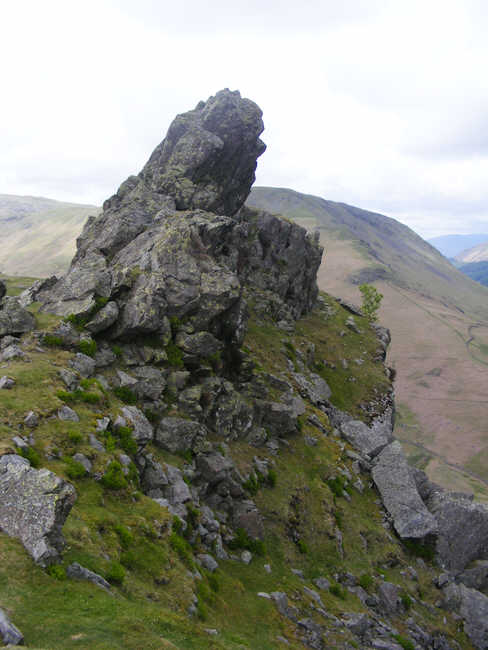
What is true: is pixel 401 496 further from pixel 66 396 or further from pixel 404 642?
pixel 66 396

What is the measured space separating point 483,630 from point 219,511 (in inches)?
1002

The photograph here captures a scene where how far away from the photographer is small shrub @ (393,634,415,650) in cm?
2884

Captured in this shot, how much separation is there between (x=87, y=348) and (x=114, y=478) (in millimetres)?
13372

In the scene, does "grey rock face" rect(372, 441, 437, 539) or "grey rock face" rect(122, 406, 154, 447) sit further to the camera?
"grey rock face" rect(372, 441, 437, 539)

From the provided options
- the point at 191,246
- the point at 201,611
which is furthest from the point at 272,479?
the point at 191,246

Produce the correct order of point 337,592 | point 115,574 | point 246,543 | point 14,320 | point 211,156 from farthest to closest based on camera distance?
point 211,156 → point 14,320 → point 337,592 → point 246,543 → point 115,574

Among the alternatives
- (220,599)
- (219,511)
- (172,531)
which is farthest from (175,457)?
(220,599)

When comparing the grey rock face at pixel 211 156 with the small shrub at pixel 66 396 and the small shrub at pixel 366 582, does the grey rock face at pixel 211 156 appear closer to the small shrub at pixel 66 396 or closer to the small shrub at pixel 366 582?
the small shrub at pixel 66 396

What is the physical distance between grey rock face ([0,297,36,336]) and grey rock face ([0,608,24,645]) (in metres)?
24.2

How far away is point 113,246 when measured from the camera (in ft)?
155

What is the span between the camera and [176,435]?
31.7 meters

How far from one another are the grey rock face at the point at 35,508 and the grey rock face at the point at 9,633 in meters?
3.06

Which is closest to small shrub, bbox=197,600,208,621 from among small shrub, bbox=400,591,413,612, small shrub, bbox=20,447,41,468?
small shrub, bbox=20,447,41,468

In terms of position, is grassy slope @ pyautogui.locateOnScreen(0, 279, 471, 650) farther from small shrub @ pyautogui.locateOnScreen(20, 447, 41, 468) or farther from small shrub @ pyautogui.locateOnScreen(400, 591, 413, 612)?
small shrub @ pyautogui.locateOnScreen(400, 591, 413, 612)
